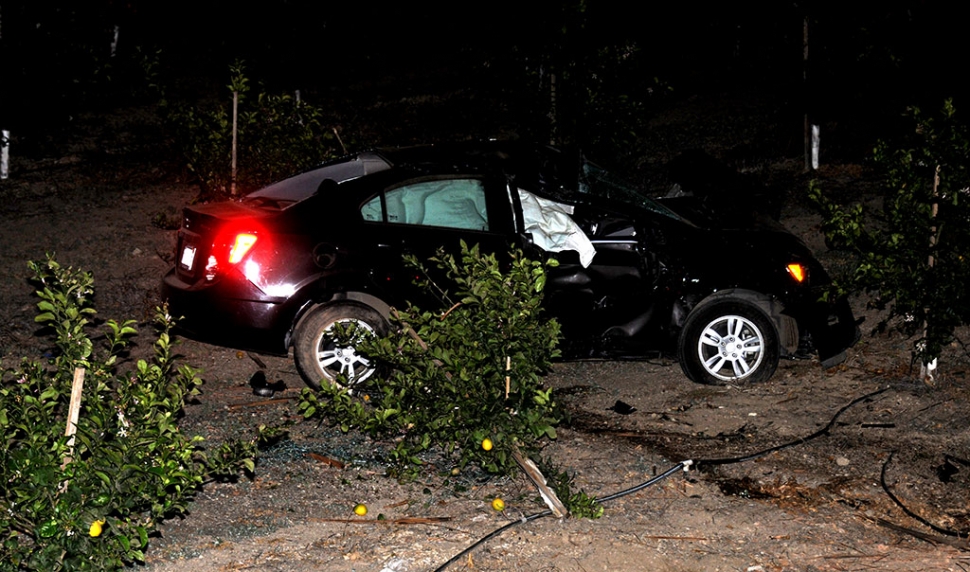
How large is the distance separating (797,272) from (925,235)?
0.88 meters

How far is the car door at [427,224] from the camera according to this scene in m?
7.18

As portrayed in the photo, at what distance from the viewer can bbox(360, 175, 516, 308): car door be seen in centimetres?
718

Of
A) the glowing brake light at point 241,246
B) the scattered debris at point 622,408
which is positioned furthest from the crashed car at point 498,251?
the scattered debris at point 622,408

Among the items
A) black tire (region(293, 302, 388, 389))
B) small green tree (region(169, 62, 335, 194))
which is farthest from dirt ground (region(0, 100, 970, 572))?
small green tree (region(169, 62, 335, 194))

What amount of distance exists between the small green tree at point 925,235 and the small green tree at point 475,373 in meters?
2.76

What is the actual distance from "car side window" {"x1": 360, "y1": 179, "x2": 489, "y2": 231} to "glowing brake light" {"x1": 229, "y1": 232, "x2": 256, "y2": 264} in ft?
2.61

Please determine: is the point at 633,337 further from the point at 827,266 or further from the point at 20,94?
the point at 20,94

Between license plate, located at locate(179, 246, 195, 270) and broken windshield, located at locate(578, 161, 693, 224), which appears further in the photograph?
broken windshield, located at locate(578, 161, 693, 224)

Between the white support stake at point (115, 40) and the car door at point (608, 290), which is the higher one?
the white support stake at point (115, 40)

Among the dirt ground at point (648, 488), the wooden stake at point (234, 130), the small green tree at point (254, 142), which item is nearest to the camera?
the dirt ground at point (648, 488)

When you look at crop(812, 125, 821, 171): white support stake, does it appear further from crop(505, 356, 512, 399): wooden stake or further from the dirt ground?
crop(505, 356, 512, 399): wooden stake

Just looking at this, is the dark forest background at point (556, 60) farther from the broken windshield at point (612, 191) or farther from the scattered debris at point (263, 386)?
the scattered debris at point (263, 386)

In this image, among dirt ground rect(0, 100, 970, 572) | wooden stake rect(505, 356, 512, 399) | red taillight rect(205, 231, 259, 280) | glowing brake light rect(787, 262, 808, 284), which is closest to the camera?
dirt ground rect(0, 100, 970, 572)

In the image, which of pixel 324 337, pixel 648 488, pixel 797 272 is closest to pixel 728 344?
pixel 797 272
